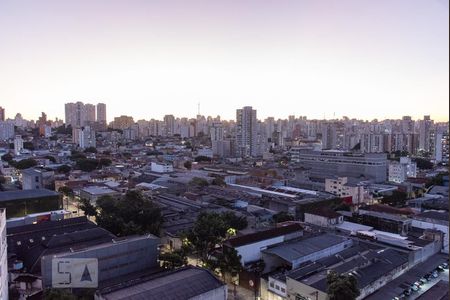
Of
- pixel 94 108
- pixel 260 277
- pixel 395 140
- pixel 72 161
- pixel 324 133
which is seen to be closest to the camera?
pixel 260 277

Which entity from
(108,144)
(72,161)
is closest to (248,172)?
(72,161)

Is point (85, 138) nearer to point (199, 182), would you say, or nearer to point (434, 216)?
point (199, 182)

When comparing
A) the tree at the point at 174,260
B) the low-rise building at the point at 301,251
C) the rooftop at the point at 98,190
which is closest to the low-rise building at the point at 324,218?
the low-rise building at the point at 301,251

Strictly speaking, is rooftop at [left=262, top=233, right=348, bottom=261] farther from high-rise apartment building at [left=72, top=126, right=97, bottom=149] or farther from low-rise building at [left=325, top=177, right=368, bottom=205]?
high-rise apartment building at [left=72, top=126, right=97, bottom=149]

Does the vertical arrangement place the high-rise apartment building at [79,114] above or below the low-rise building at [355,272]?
above

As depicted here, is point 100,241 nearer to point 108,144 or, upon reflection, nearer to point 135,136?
point 108,144

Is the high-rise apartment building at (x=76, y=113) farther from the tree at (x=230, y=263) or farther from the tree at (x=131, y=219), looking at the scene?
the tree at (x=230, y=263)
